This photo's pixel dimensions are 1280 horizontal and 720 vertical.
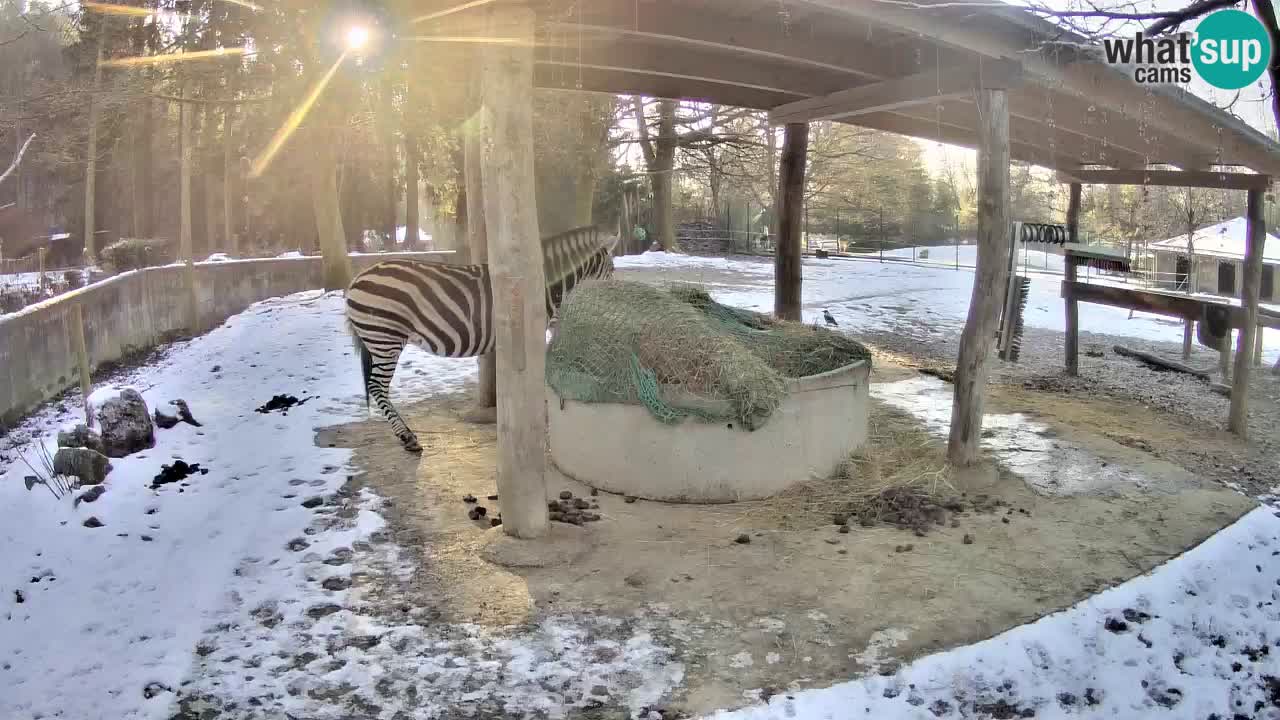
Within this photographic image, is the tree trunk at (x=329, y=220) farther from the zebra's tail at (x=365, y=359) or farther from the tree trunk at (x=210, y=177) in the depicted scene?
the zebra's tail at (x=365, y=359)

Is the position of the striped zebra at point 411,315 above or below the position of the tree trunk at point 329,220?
below

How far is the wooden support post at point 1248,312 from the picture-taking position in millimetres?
8109

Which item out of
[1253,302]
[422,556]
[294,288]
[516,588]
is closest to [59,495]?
[422,556]

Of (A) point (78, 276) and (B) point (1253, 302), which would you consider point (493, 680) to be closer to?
(B) point (1253, 302)

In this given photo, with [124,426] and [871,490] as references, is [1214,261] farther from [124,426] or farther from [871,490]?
[124,426]

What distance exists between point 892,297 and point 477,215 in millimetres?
12450

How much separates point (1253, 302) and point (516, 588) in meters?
7.74

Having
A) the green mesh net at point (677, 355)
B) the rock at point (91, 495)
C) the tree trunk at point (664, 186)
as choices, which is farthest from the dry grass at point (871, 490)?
the tree trunk at point (664, 186)

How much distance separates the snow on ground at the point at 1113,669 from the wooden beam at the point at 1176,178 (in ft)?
17.7

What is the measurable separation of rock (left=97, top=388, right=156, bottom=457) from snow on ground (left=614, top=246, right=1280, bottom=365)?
10097 millimetres

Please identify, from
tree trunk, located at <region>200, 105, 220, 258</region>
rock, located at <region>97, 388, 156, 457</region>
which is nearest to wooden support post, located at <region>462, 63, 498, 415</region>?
rock, located at <region>97, 388, 156, 457</region>

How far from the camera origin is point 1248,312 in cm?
827

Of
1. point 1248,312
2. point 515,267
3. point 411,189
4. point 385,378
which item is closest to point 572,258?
point 385,378

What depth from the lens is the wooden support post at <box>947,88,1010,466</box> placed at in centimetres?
643
